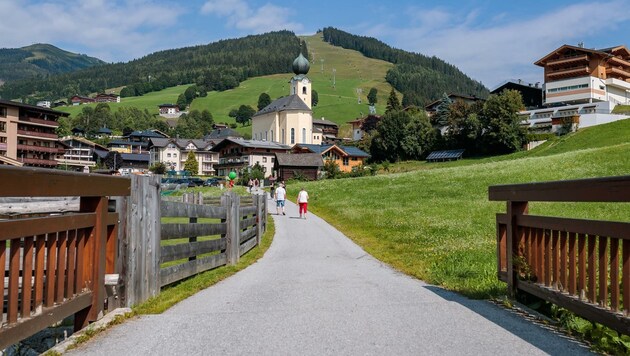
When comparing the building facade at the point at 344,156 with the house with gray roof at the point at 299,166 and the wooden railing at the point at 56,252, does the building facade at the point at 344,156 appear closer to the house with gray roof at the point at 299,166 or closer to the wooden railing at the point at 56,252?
the house with gray roof at the point at 299,166

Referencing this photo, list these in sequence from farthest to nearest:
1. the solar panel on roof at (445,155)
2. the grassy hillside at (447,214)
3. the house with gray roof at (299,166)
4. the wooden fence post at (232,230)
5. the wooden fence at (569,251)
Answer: the house with gray roof at (299,166) < the solar panel on roof at (445,155) < the wooden fence post at (232,230) < the grassy hillside at (447,214) < the wooden fence at (569,251)

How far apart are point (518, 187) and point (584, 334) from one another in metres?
1.86

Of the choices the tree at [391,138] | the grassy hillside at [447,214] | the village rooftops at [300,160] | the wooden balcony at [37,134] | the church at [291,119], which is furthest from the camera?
the church at [291,119]

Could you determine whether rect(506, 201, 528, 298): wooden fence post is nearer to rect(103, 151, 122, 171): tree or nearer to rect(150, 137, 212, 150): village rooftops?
rect(103, 151, 122, 171): tree

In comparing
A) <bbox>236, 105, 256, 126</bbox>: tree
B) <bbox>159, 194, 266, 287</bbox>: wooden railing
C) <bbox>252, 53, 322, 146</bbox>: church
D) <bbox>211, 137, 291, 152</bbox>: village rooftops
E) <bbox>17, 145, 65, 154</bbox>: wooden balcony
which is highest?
<bbox>236, 105, 256, 126</bbox>: tree

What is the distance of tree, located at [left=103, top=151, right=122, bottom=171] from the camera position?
115706mm

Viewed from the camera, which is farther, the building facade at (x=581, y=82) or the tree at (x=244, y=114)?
the tree at (x=244, y=114)

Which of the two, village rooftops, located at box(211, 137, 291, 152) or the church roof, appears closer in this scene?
village rooftops, located at box(211, 137, 291, 152)

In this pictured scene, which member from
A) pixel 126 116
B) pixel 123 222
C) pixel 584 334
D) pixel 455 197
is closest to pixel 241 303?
pixel 123 222

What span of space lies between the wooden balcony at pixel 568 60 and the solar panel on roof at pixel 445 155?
30036 millimetres

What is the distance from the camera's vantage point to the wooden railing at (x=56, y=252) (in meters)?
4.07

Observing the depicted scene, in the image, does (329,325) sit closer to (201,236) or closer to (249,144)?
(201,236)

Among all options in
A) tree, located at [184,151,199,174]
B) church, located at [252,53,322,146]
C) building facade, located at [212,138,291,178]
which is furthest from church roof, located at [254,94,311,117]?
tree, located at [184,151,199,174]

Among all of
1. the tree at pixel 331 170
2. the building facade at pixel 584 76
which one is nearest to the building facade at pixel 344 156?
the tree at pixel 331 170
